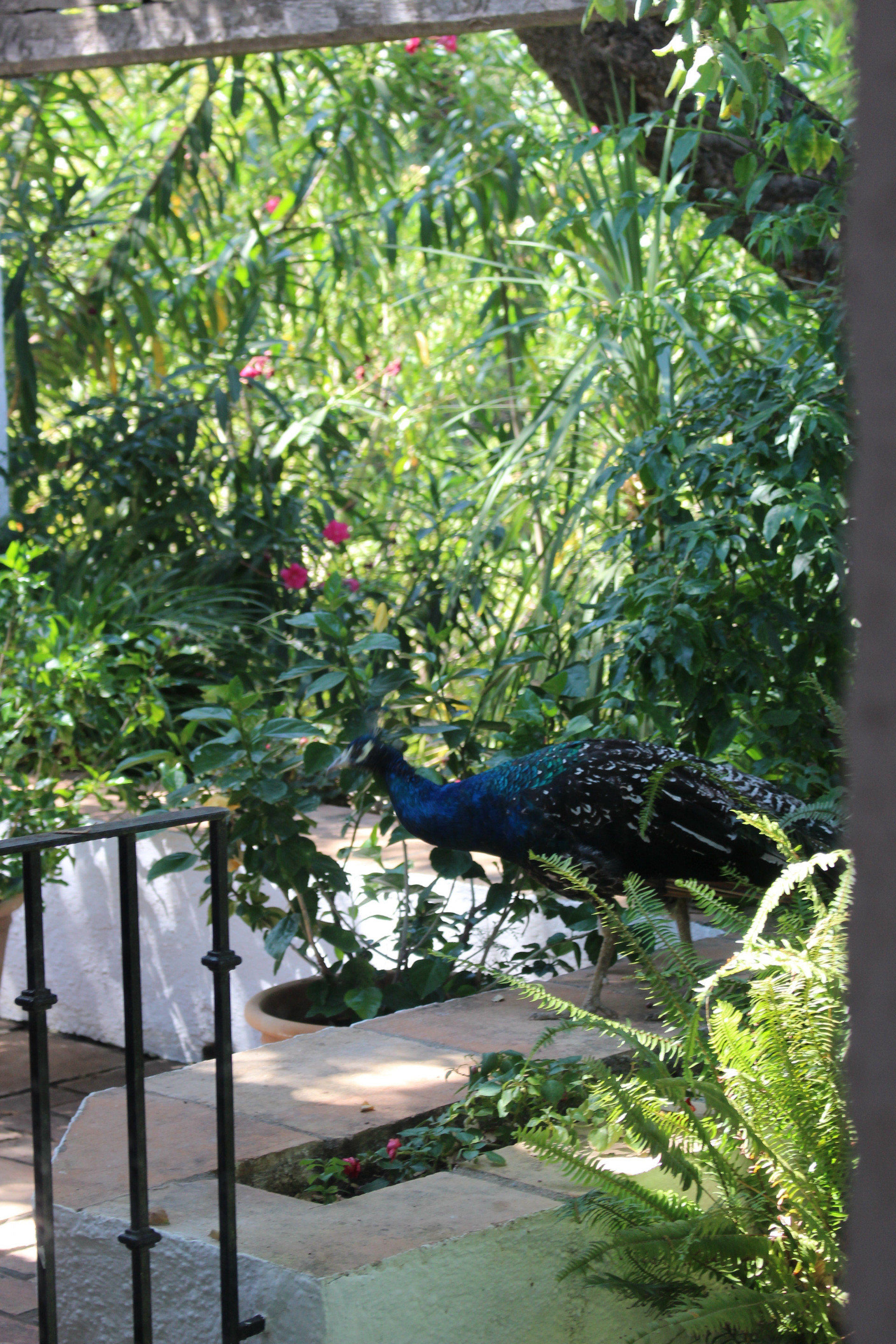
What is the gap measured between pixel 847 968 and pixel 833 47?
7.32 metres

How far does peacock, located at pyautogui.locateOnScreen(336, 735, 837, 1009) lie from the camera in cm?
254

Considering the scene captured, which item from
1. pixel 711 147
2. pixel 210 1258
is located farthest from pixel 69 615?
pixel 210 1258

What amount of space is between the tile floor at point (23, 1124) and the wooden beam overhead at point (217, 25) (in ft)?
9.09

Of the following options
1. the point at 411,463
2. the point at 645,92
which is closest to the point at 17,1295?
the point at 645,92

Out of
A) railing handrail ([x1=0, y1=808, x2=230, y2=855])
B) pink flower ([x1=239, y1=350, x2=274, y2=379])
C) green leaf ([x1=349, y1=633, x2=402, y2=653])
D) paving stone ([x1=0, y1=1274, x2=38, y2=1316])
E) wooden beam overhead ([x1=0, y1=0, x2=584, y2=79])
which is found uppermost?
wooden beam overhead ([x1=0, y1=0, x2=584, y2=79])

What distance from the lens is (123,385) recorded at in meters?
5.96

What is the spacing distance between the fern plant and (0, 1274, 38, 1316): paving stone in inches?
43.2

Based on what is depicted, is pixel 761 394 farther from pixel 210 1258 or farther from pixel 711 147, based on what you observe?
pixel 210 1258

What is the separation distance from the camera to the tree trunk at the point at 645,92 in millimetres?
4496

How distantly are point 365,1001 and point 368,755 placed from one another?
49 centimetres

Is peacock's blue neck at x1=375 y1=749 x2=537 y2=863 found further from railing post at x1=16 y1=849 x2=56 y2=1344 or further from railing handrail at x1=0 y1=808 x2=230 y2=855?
railing post at x1=16 y1=849 x2=56 y2=1344

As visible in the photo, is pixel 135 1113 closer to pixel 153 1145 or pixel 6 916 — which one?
pixel 153 1145

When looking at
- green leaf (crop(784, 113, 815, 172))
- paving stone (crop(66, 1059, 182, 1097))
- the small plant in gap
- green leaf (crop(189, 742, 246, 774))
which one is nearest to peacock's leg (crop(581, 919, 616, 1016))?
the small plant in gap

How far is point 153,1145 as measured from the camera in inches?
82.7
